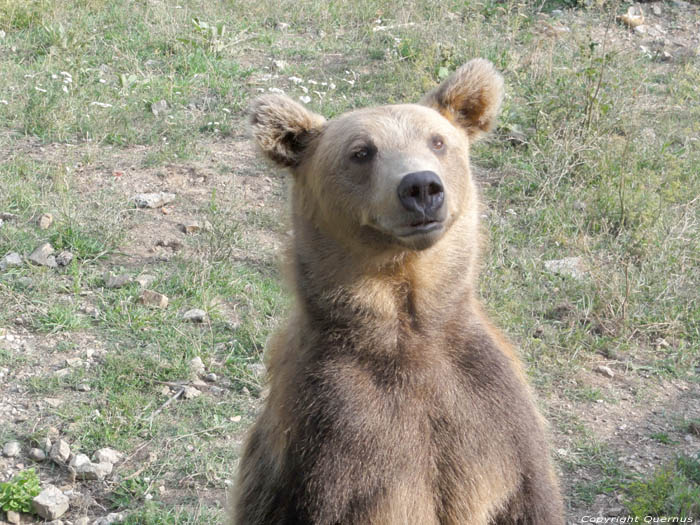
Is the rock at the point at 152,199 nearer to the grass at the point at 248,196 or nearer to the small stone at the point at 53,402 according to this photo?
the grass at the point at 248,196

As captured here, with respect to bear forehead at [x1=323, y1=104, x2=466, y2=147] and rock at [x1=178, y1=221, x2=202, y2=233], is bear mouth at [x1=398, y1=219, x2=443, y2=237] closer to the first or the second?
bear forehead at [x1=323, y1=104, x2=466, y2=147]

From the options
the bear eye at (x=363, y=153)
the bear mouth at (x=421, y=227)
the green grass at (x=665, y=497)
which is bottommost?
the green grass at (x=665, y=497)

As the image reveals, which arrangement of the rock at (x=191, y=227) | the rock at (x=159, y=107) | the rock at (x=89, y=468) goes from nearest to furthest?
the rock at (x=89, y=468)
the rock at (x=191, y=227)
the rock at (x=159, y=107)

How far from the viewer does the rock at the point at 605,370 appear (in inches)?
216

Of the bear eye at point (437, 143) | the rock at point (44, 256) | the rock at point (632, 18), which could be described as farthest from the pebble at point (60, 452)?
the rock at point (632, 18)

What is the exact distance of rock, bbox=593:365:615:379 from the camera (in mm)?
5477

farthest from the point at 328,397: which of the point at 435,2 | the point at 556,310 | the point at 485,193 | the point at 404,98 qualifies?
the point at 435,2

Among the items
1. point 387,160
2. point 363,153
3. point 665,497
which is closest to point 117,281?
point 363,153

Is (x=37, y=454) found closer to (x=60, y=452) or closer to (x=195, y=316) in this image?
(x=60, y=452)

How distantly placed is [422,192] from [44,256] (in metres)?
3.62

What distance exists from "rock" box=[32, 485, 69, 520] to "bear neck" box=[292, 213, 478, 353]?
1.68m

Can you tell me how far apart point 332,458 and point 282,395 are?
0.39m

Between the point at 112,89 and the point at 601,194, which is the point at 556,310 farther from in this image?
the point at 112,89

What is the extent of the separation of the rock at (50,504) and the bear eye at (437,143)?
8.34ft
